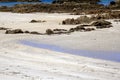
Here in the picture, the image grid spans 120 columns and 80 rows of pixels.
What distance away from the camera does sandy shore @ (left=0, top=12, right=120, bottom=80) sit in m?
8.15

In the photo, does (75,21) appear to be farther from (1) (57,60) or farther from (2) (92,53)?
(1) (57,60)

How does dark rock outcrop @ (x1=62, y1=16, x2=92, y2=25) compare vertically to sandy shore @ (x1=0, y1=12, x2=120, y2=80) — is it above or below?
below

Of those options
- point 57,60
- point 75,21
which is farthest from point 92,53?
point 75,21

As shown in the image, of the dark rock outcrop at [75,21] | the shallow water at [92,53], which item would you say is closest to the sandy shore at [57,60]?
the shallow water at [92,53]

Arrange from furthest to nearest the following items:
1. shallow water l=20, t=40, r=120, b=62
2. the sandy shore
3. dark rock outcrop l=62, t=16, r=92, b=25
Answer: dark rock outcrop l=62, t=16, r=92, b=25 → shallow water l=20, t=40, r=120, b=62 → the sandy shore

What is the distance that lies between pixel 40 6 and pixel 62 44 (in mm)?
27713

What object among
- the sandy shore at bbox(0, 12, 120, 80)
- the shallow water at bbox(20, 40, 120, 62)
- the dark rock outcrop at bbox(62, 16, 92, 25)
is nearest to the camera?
the sandy shore at bbox(0, 12, 120, 80)

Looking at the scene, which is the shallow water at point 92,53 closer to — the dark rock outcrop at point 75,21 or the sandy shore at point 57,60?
the sandy shore at point 57,60

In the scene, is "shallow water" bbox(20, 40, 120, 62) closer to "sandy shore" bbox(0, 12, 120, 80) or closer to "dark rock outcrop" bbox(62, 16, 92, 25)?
"sandy shore" bbox(0, 12, 120, 80)

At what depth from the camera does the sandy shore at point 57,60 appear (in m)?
8.15

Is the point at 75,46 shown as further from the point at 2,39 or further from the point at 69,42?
the point at 2,39

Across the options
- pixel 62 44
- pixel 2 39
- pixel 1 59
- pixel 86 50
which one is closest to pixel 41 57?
pixel 1 59

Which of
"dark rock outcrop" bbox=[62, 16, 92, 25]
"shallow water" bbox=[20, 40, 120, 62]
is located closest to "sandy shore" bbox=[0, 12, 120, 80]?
"shallow water" bbox=[20, 40, 120, 62]

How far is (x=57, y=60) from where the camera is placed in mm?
10109
